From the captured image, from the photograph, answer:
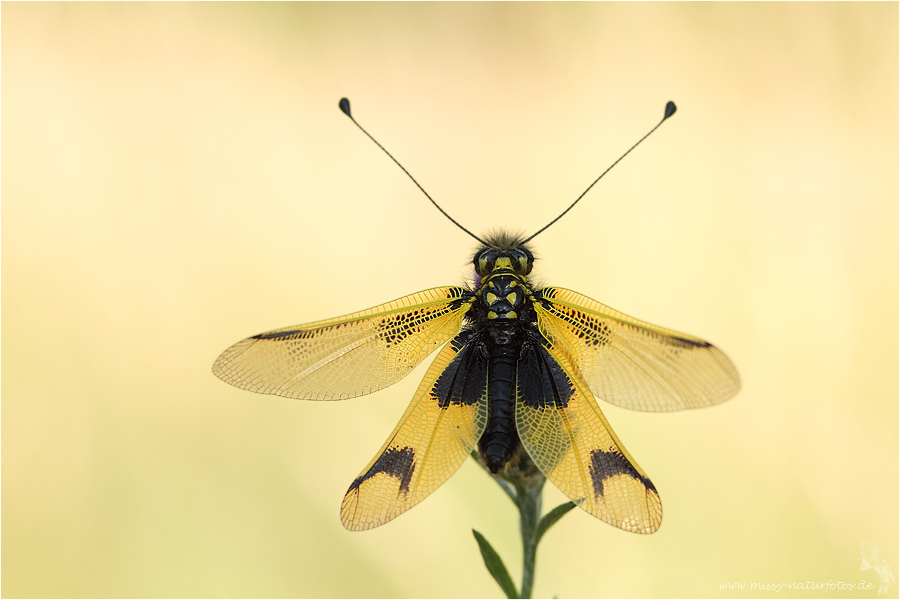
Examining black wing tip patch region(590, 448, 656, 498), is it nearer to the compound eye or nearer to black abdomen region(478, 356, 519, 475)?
black abdomen region(478, 356, 519, 475)

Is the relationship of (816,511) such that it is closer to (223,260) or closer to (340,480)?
(340,480)

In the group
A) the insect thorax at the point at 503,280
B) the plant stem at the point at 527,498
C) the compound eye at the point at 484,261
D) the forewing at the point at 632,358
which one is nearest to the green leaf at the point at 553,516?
the plant stem at the point at 527,498

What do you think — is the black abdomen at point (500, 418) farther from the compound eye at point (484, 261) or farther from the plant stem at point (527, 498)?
the compound eye at point (484, 261)

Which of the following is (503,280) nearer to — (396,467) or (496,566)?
(396,467)

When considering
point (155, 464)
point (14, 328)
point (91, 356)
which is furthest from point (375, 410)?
point (14, 328)

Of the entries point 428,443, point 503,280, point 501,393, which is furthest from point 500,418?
point 503,280

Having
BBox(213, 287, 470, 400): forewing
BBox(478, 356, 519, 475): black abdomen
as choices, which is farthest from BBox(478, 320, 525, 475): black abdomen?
BBox(213, 287, 470, 400): forewing
